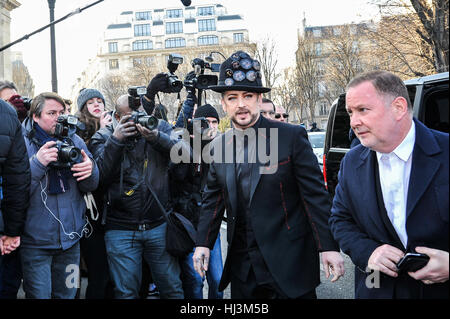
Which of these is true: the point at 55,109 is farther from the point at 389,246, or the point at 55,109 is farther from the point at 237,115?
the point at 389,246

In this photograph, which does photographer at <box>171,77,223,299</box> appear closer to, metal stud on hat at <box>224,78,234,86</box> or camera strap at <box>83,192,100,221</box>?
camera strap at <box>83,192,100,221</box>

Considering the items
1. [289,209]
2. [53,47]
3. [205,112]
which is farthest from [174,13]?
[289,209]

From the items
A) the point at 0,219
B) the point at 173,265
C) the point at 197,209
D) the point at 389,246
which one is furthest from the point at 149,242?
the point at 389,246

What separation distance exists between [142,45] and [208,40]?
1416 centimetres

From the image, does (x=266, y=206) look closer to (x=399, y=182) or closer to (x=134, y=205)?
(x=399, y=182)

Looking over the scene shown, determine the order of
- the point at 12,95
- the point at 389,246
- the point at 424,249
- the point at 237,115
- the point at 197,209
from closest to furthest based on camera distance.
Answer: the point at 424,249
the point at 389,246
the point at 237,115
the point at 197,209
the point at 12,95

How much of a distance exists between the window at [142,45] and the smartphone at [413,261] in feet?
322

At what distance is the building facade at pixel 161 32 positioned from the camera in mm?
93312

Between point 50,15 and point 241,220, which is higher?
point 50,15

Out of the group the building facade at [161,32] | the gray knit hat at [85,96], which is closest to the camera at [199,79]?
the gray knit hat at [85,96]

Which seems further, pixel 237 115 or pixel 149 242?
pixel 149 242

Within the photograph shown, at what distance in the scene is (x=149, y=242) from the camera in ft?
12.4

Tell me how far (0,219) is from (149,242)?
1142mm

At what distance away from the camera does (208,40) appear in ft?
319
